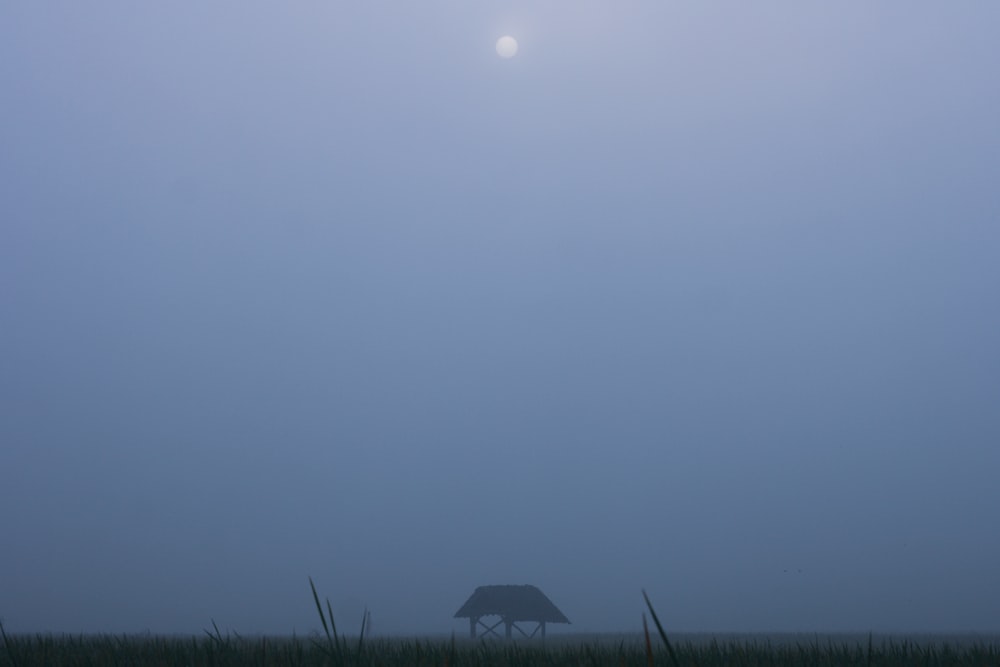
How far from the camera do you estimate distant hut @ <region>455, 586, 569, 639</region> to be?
48.6m

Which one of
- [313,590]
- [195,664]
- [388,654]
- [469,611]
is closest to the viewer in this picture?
[313,590]

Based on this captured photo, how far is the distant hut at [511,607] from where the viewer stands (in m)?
48.6

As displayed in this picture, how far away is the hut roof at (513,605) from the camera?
160 ft

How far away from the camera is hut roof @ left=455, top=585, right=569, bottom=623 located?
48.8 metres

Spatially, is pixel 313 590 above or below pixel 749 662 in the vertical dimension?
above

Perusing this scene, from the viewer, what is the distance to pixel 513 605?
48906mm

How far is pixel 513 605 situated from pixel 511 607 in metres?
0.17

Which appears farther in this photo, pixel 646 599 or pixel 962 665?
pixel 962 665

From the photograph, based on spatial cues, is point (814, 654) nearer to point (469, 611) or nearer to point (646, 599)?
point (646, 599)

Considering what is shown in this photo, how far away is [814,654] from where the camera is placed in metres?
8.08

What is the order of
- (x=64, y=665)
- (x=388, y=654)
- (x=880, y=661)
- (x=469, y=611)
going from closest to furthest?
(x=64, y=665) → (x=880, y=661) → (x=388, y=654) → (x=469, y=611)

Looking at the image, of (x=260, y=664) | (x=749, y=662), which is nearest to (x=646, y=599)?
(x=260, y=664)

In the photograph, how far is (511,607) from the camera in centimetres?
4881

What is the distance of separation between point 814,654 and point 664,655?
147 centimetres
